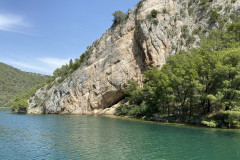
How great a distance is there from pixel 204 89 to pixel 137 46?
32.4 m

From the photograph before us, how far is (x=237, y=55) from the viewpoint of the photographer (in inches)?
1273

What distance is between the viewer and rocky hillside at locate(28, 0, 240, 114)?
202 feet

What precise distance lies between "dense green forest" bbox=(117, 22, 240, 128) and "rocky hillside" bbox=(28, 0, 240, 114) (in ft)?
31.9

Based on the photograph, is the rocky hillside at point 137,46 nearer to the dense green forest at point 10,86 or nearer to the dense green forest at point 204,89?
the dense green forest at point 204,89

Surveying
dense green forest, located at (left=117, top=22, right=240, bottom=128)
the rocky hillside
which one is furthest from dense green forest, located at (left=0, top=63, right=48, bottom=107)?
dense green forest, located at (left=117, top=22, right=240, bottom=128)

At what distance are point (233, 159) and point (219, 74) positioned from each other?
67.6 ft

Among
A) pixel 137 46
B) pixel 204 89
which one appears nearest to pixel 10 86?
pixel 137 46

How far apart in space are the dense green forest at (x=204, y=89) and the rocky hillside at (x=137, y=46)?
31.9ft

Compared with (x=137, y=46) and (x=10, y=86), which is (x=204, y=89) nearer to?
(x=137, y=46)

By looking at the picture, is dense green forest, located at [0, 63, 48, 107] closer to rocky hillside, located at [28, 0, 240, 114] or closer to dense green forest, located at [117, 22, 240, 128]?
rocky hillside, located at [28, 0, 240, 114]

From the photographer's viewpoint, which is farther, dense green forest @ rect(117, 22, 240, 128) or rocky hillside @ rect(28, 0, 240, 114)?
rocky hillside @ rect(28, 0, 240, 114)

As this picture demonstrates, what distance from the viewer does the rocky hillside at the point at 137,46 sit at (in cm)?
6144

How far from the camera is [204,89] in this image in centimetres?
3966

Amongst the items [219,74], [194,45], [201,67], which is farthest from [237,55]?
[194,45]
